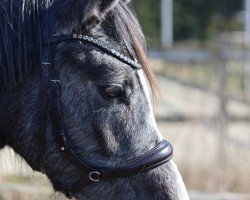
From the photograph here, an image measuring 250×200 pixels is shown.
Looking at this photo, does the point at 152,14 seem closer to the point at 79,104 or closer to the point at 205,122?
the point at 205,122

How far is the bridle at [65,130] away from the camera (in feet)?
9.74

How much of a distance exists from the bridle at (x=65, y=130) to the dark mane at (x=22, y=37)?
0.16 ft

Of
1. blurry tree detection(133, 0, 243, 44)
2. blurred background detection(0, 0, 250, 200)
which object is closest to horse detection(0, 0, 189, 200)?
blurred background detection(0, 0, 250, 200)

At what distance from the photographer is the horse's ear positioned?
292 cm

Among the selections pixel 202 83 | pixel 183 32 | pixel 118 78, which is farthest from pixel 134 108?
pixel 183 32

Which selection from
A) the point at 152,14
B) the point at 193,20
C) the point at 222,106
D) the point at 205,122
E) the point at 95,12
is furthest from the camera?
the point at 193,20

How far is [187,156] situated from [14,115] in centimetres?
415

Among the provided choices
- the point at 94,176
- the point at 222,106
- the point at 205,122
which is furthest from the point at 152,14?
the point at 94,176

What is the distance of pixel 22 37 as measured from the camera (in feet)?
9.88

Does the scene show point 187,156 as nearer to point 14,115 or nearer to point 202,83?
point 202,83

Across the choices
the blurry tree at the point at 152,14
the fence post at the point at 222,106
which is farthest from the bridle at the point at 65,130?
the blurry tree at the point at 152,14

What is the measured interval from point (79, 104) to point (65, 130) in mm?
126

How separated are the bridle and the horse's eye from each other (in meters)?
0.13

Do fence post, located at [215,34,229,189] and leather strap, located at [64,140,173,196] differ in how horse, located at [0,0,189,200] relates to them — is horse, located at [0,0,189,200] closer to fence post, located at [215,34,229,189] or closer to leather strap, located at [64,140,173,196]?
leather strap, located at [64,140,173,196]
